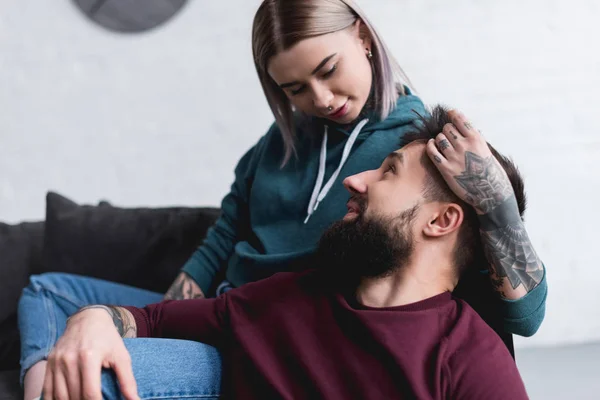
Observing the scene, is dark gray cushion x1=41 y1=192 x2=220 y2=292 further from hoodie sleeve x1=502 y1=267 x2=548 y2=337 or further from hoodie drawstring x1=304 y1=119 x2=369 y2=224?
hoodie sleeve x1=502 y1=267 x2=548 y2=337

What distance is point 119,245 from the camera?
6.18ft

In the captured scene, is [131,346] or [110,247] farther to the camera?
[110,247]

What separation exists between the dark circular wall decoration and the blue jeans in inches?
41.3

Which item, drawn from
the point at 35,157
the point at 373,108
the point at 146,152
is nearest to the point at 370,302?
the point at 373,108

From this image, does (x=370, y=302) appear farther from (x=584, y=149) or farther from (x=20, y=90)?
(x=20, y=90)

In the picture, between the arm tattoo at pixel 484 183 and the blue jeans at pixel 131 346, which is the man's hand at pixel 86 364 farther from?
the arm tattoo at pixel 484 183

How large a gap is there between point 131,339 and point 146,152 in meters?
1.42

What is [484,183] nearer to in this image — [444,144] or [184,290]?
[444,144]

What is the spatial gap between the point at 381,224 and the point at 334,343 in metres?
0.23

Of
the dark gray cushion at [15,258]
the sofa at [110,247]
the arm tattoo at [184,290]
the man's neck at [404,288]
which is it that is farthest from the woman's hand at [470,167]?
the dark gray cushion at [15,258]

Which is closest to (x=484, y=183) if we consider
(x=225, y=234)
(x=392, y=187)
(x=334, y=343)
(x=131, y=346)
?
(x=392, y=187)

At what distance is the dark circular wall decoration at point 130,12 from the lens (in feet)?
7.47

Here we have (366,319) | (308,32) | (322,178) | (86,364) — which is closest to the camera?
(86,364)

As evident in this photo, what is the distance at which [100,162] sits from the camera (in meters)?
2.43
